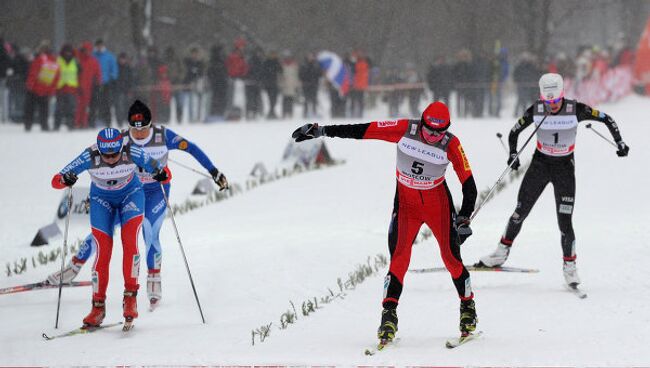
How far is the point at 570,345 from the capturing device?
27.4ft

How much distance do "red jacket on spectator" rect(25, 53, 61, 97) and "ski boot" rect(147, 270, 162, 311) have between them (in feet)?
45.3

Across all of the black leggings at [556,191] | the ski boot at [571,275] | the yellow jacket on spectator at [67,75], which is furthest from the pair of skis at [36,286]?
the yellow jacket on spectator at [67,75]

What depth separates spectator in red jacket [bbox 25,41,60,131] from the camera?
2334cm

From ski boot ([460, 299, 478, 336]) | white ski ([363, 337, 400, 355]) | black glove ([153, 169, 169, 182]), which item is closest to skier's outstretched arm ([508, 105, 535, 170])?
ski boot ([460, 299, 478, 336])

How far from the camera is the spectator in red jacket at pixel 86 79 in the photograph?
24.2 meters

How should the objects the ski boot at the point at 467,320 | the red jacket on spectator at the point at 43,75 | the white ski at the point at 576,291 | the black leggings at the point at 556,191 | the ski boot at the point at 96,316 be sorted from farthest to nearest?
the red jacket on spectator at the point at 43,75 → the black leggings at the point at 556,191 → the white ski at the point at 576,291 → the ski boot at the point at 96,316 → the ski boot at the point at 467,320

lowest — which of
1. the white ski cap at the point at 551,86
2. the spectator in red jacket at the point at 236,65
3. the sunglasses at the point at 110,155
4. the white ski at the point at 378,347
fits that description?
the white ski at the point at 378,347

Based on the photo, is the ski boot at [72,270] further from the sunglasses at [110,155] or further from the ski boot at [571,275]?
the ski boot at [571,275]

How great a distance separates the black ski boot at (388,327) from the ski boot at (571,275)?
2881 mm

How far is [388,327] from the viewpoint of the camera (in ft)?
27.2

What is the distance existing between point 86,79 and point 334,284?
14.4 metres

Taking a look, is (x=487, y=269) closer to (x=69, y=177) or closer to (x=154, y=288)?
(x=154, y=288)

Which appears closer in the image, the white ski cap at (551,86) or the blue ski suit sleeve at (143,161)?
the blue ski suit sleeve at (143,161)

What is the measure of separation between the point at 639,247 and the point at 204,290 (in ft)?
17.2
